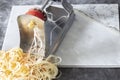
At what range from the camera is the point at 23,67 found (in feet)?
2.79

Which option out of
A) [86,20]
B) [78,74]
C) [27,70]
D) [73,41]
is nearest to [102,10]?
[86,20]

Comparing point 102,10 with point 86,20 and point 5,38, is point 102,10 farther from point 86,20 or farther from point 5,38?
point 5,38

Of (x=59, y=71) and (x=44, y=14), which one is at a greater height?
(x=44, y=14)

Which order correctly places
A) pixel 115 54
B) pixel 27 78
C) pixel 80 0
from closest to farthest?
1. pixel 27 78
2. pixel 115 54
3. pixel 80 0

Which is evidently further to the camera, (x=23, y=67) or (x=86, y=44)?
(x=86, y=44)

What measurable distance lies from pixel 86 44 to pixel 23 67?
0.79ft

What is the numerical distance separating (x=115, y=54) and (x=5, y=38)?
0.37 metres

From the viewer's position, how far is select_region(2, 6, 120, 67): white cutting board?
0.94 meters

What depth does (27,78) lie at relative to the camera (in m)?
0.84

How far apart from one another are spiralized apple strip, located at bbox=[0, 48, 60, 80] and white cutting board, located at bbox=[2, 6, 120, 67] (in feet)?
0.23

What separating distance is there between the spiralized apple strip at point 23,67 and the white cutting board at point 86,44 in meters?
0.07

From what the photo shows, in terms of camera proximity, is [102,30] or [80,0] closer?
[102,30]

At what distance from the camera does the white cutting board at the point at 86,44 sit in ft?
3.07

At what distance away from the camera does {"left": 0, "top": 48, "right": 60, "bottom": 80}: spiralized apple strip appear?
2.77 feet
